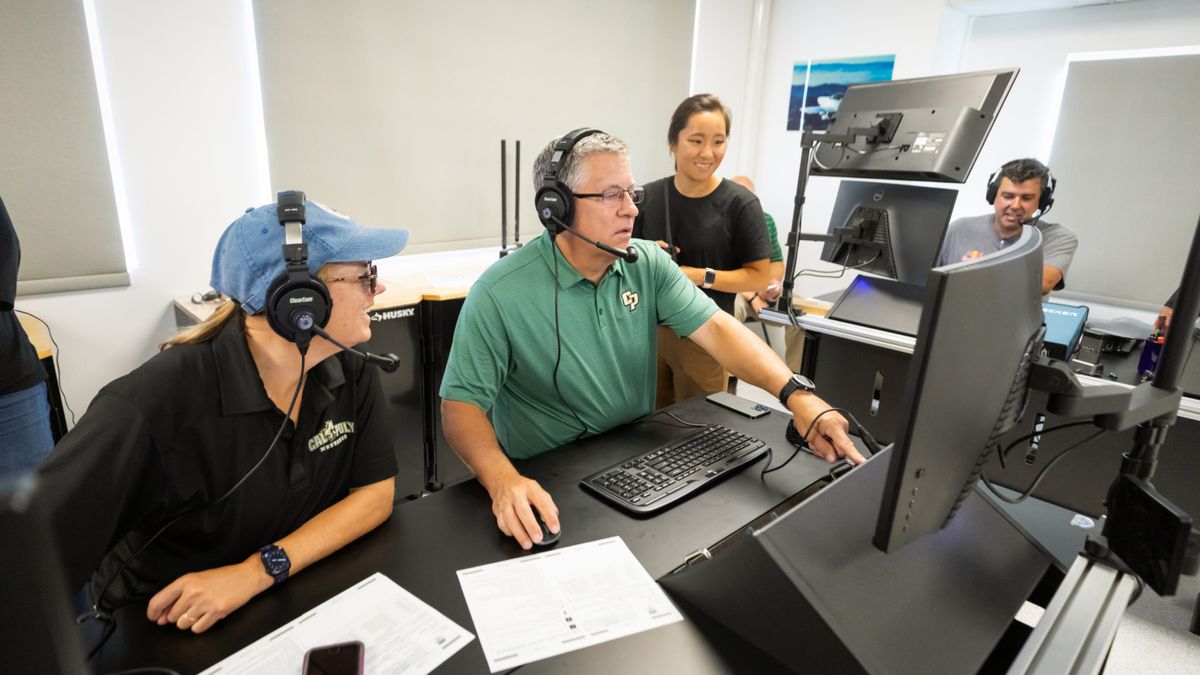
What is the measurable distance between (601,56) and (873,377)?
250 centimetres

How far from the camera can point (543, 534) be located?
97 cm

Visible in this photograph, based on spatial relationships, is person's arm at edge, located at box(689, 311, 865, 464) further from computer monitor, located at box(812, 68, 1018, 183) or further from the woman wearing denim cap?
the woman wearing denim cap

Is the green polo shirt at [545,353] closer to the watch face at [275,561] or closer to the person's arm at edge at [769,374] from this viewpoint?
the person's arm at edge at [769,374]

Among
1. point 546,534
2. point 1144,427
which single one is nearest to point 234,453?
point 546,534

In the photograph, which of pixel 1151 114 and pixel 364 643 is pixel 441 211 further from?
pixel 1151 114

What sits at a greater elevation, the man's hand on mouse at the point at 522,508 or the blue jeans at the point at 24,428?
the man's hand on mouse at the point at 522,508

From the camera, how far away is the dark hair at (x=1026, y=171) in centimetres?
243

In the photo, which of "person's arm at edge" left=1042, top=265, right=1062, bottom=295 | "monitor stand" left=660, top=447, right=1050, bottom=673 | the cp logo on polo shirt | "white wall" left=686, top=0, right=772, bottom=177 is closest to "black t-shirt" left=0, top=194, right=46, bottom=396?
the cp logo on polo shirt

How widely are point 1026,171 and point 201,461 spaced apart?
2849 millimetres

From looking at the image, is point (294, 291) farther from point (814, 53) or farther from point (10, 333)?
point (814, 53)

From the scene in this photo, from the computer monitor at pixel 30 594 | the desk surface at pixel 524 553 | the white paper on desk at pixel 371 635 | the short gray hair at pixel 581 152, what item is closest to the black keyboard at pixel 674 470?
the desk surface at pixel 524 553

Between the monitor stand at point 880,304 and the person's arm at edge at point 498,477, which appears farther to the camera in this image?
the monitor stand at point 880,304

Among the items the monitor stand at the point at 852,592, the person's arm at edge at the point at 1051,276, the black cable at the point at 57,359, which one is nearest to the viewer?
the monitor stand at the point at 852,592

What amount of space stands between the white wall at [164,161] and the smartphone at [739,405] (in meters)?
2.08
